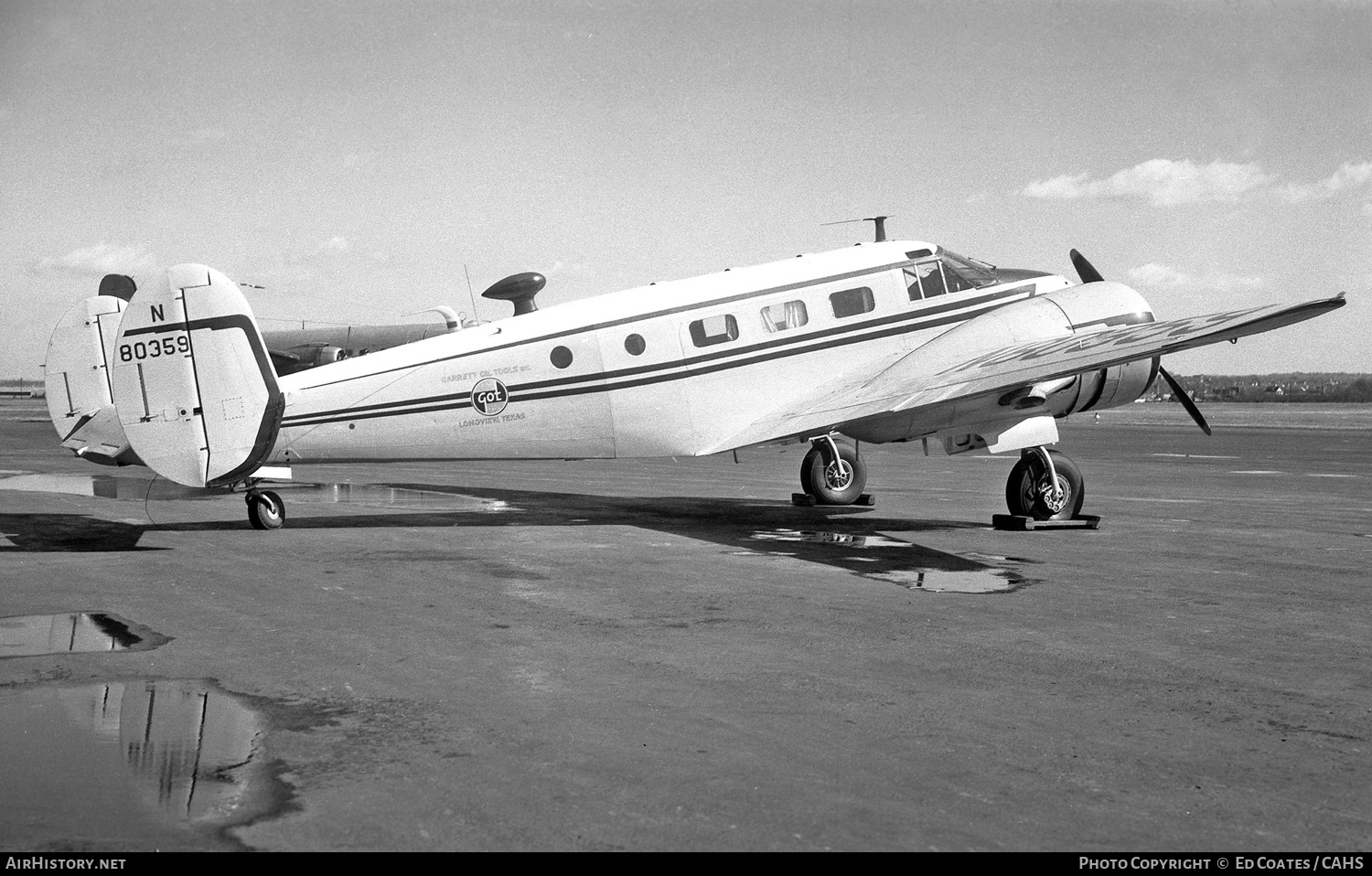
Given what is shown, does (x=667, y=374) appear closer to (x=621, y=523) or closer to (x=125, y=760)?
(x=621, y=523)

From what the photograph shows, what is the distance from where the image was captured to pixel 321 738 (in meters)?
6.62

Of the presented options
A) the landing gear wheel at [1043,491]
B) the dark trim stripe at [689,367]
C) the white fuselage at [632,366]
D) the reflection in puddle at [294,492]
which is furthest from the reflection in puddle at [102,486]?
the landing gear wheel at [1043,491]

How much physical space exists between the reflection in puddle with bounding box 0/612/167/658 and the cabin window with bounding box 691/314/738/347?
941 centimetres

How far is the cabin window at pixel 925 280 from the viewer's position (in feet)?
60.2

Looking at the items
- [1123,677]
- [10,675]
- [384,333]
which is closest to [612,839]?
[1123,677]

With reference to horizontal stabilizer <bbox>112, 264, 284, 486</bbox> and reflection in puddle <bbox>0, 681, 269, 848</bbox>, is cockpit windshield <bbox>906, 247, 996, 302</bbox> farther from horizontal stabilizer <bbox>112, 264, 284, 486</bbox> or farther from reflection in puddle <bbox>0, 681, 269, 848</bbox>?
reflection in puddle <bbox>0, 681, 269, 848</bbox>

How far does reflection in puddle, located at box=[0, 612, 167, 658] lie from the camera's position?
889 cm

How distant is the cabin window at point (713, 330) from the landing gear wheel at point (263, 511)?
6357 millimetres

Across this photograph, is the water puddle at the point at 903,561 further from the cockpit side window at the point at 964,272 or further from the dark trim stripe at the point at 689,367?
the cockpit side window at the point at 964,272

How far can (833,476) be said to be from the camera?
784 inches

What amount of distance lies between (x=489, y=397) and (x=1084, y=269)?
391 inches

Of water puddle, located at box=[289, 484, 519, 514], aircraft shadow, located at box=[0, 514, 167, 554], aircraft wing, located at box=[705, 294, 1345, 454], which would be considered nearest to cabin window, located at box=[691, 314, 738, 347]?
aircraft wing, located at box=[705, 294, 1345, 454]
